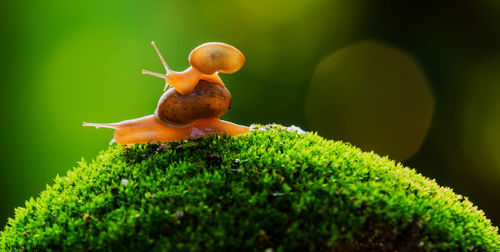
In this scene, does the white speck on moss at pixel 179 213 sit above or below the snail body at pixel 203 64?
below

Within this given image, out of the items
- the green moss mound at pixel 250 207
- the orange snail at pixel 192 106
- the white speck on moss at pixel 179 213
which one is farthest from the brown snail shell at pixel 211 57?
the white speck on moss at pixel 179 213

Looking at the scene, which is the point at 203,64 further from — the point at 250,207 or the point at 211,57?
the point at 250,207

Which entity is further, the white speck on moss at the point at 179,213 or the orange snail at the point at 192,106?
the orange snail at the point at 192,106

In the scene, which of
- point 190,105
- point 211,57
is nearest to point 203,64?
point 211,57

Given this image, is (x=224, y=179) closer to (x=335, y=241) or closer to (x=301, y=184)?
(x=301, y=184)

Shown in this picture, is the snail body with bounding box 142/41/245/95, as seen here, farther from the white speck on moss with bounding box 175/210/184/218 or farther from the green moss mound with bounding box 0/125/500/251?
the white speck on moss with bounding box 175/210/184/218

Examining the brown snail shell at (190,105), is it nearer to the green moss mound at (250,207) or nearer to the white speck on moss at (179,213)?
the green moss mound at (250,207)

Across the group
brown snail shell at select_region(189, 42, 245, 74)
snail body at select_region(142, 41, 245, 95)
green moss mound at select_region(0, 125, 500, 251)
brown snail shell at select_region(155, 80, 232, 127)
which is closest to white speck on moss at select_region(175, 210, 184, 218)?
green moss mound at select_region(0, 125, 500, 251)

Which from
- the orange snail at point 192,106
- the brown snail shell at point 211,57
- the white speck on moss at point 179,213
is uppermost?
the brown snail shell at point 211,57

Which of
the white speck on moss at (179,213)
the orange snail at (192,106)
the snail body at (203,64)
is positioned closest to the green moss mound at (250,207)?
the white speck on moss at (179,213)
